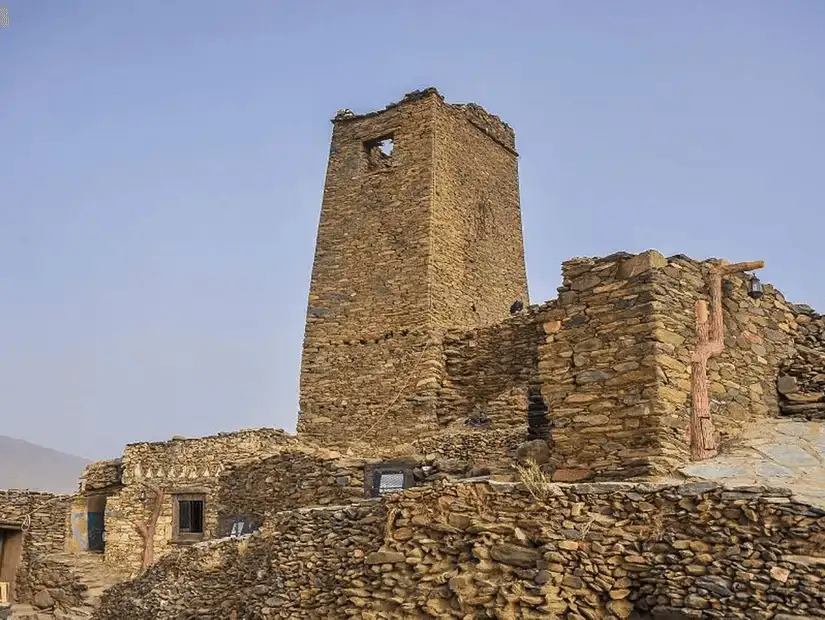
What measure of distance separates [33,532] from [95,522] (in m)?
1.70

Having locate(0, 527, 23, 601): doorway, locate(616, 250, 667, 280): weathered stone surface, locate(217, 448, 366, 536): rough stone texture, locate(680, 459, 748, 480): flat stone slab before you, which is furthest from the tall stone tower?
locate(0, 527, 23, 601): doorway

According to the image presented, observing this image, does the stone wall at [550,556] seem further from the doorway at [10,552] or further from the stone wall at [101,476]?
the doorway at [10,552]

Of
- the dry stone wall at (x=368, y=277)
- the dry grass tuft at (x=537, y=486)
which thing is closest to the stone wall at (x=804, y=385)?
the dry grass tuft at (x=537, y=486)

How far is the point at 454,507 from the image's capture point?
25.7ft

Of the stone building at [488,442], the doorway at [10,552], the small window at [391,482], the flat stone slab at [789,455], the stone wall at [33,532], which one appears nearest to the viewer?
the stone building at [488,442]

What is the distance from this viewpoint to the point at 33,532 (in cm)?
2305

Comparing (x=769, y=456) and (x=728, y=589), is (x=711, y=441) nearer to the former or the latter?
(x=769, y=456)

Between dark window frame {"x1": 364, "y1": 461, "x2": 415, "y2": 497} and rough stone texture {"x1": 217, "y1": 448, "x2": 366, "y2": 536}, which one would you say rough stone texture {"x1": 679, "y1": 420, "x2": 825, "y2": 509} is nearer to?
dark window frame {"x1": 364, "y1": 461, "x2": 415, "y2": 497}

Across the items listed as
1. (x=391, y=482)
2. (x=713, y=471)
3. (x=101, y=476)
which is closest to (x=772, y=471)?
(x=713, y=471)

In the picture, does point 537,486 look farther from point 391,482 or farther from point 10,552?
point 10,552

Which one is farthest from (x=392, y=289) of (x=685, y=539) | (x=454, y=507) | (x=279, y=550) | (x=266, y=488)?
(x=685, y=539)

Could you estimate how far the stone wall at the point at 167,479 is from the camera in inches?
812

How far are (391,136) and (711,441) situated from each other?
1261 cm

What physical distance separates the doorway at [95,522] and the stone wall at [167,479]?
206 cm
